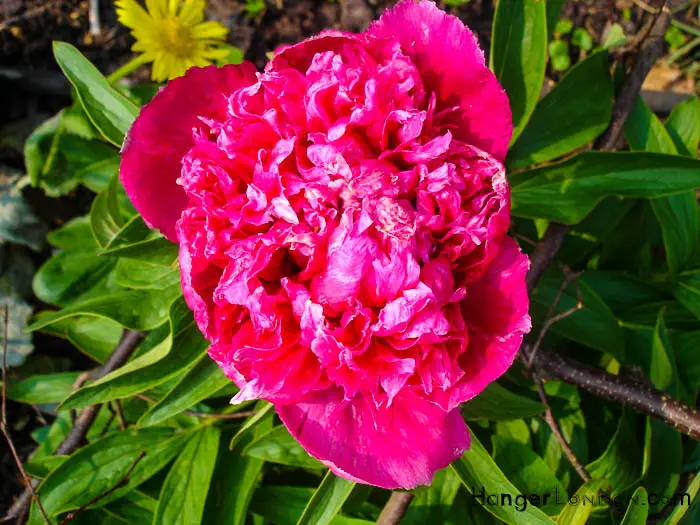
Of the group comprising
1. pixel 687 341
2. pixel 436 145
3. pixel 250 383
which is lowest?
pixel 687 341

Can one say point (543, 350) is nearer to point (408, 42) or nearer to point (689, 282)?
point (689, 282)

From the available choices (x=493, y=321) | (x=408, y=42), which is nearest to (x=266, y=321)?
(x=493, y=321)

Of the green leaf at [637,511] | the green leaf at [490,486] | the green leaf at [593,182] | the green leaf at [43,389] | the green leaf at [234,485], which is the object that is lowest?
the green leaf at [234,485]

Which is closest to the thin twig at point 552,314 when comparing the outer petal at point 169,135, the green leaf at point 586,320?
the green leaf at point 586,320

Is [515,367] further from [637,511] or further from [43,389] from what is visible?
[43,389]

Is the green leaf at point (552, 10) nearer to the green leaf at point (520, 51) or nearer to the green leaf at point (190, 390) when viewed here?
the green leaf at point (520, 51)

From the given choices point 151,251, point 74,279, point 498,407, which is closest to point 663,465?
point 498,407

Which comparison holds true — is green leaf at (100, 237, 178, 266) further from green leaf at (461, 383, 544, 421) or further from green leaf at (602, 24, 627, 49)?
green leaf at (602, 24, 627, 49)
